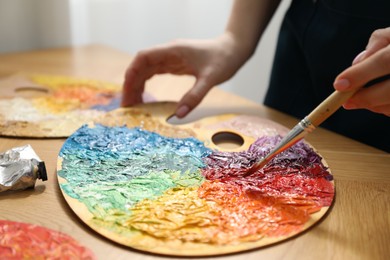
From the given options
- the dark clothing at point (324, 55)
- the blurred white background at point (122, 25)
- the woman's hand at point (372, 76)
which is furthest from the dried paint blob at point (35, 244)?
the blurred white background at point (122, 25)

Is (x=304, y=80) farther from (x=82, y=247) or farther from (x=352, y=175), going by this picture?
(x=82, y=247)

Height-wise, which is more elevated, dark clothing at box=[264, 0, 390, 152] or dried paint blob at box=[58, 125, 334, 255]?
dark clothing at box=[264, 0, 390, 152]

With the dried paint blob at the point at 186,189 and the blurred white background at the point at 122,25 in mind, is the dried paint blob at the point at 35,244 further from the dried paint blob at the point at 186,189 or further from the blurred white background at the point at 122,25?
the blurred white background at the point at 122,25

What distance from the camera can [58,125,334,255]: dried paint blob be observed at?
0.50 meters

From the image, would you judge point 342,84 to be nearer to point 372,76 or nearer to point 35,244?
point 372,76

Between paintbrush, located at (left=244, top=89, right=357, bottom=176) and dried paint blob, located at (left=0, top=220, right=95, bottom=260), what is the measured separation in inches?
9.5

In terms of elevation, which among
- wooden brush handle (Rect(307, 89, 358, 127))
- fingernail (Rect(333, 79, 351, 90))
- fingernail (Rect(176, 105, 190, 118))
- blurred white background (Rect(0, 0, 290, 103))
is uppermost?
blurred white background (Rect(0, 0, 290, 103))

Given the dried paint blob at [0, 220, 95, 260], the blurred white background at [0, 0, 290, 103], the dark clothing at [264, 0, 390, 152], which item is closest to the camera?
the dried paint blob at [0, 220, 95, 260]

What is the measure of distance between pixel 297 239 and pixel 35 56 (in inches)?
33.4

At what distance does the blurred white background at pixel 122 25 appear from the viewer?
3.73 ft

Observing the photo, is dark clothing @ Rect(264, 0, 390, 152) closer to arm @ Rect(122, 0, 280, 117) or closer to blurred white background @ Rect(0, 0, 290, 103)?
arm @ Rect(122, 0, 280, 117)

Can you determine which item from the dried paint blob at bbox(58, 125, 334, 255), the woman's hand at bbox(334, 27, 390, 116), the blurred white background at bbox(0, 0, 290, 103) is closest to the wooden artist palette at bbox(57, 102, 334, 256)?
the dried paint blob at bbox(58, 125, 334, 255)

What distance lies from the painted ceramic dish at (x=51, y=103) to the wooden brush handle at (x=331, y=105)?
377 millimetres

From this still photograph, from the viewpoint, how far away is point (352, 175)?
640 millimetres
